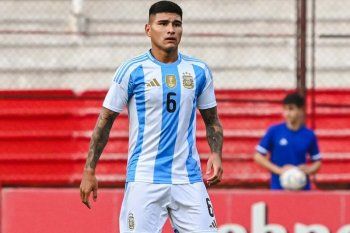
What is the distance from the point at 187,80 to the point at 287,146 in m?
3.85

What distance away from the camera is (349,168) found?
45.3ft

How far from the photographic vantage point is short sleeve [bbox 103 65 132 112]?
6980mm

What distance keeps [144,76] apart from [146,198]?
715 millimetres

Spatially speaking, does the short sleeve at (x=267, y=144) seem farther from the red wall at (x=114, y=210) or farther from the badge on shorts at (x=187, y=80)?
the badge on shorts at (x=187, y=80)

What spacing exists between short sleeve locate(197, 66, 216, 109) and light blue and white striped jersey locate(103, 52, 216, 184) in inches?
3.0

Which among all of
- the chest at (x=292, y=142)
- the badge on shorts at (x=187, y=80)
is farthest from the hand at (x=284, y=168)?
the badge on shorts at (x=187, y=80)

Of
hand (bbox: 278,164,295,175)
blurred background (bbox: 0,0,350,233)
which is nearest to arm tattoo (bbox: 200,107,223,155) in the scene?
hand (bbox: 278,164,295,175)

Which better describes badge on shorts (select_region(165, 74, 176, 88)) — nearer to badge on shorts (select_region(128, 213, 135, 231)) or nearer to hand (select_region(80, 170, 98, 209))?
hand (select_region(80, 170, 98, 209))

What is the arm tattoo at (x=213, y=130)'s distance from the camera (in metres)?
7.27

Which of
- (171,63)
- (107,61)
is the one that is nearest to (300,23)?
(107,61)

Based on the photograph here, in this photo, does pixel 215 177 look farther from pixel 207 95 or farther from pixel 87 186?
pixel 87 186

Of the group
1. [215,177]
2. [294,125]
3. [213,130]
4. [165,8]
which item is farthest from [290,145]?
[165,8]

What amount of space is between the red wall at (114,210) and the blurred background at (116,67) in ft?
13.0

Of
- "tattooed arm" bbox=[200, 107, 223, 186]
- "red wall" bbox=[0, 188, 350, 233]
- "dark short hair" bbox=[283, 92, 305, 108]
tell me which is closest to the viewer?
"tattooed arm" bbox=[200, 107, 223, 186]
